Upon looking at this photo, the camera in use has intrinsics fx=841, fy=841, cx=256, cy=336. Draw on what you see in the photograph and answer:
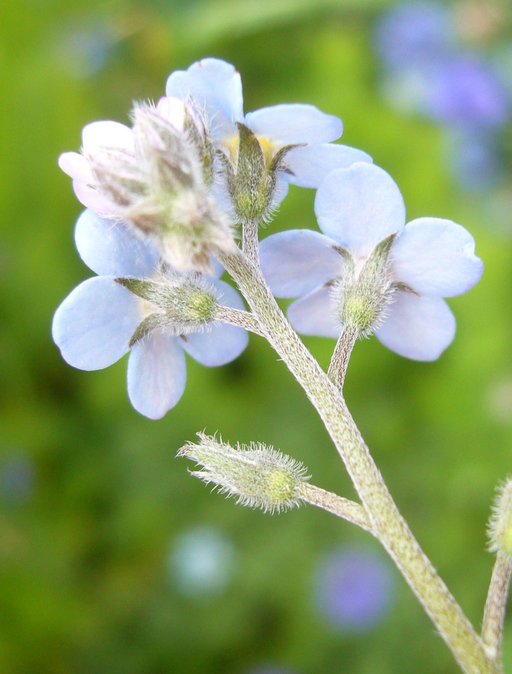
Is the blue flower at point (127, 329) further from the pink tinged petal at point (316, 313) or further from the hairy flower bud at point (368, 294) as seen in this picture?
the hairy flower bud at point (368, 294)

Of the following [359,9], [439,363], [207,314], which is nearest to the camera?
[207,314]

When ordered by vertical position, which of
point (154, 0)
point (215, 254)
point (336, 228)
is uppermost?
point (154, 0)

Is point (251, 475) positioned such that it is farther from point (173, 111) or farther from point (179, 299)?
point (173, 111)

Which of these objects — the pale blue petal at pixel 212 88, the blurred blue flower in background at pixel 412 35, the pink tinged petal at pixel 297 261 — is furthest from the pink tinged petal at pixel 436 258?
the blurred blue flower in background at pixel 412 35

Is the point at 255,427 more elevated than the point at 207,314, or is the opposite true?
the point at 207,314

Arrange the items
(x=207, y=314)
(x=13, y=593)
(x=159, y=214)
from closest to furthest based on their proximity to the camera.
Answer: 1. (x=159, y=214)
2. (x=207, y=314)
3. (x=13, y=593)

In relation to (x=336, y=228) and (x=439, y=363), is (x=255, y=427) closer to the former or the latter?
(x=439, y=363)

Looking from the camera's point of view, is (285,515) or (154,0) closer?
(285,515)

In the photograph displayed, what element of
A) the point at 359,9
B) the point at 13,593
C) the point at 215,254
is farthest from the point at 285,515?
the point at 359,9
